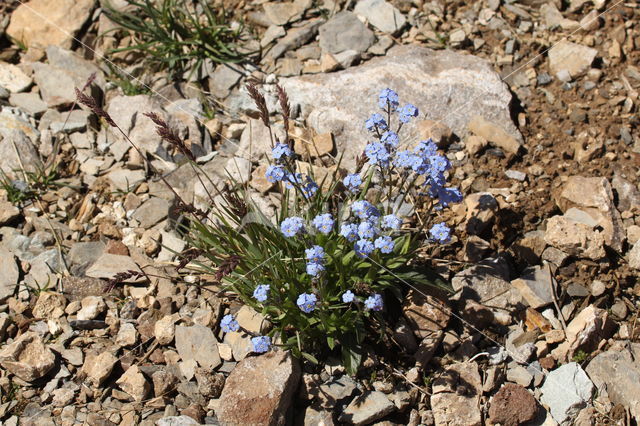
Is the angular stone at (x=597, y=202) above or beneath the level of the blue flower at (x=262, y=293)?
beneath

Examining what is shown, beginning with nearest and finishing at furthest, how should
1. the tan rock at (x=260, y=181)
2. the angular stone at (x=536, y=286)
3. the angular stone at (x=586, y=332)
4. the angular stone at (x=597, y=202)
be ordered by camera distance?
the angular stone at (x=586, y=332), the angular stone at (x=536, y=286), the angular stone at (x=597, y=202), the tan rock at (x=260, y=181)

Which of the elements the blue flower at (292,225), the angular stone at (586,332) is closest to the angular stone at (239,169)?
the blue flower at (292,225)

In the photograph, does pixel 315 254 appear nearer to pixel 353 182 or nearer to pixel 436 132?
pixel 353 182

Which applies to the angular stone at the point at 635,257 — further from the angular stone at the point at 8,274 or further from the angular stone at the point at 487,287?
the angular stone at the point at 8,274

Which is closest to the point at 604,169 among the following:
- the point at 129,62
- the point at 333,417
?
the point at 333,417

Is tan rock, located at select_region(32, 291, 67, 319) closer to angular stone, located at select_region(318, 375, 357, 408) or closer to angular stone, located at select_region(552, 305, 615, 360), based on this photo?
angular stone, located at select_region(318, 375, 357, 408)

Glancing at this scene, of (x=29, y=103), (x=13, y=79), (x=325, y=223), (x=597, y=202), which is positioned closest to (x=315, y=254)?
(x=325, y=223)

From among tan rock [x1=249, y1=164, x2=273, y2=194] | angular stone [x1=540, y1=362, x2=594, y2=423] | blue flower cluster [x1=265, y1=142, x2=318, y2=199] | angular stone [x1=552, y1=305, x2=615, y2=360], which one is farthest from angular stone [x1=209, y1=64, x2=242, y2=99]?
angular stone [x1=540, y1=362, x2=594, y2=423]
